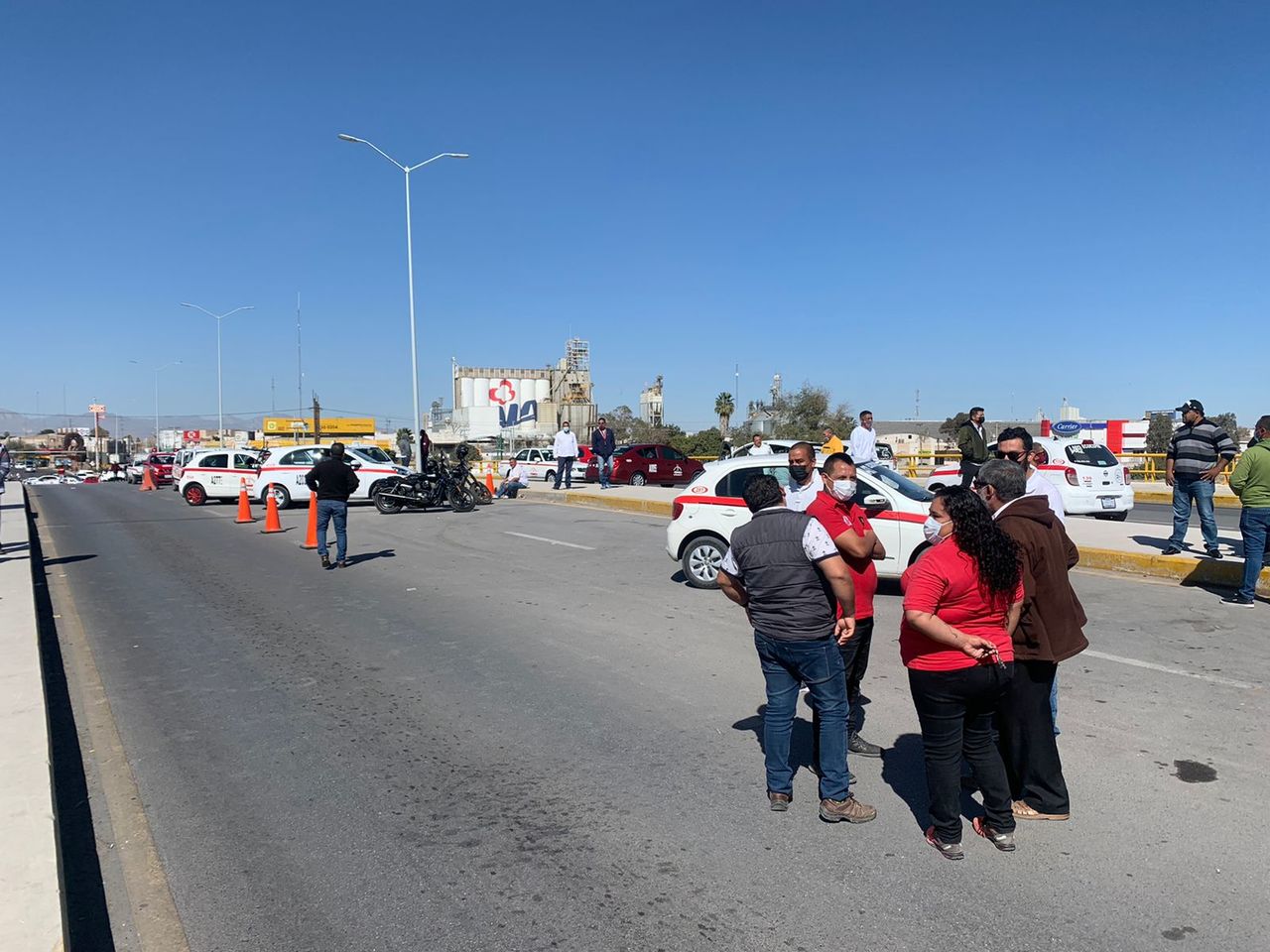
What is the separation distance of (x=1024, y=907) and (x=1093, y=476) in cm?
1611

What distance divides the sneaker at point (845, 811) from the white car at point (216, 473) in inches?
990

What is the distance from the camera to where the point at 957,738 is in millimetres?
4117

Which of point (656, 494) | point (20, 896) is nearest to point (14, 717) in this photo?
point (20, 896)

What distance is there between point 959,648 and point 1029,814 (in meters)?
1.23

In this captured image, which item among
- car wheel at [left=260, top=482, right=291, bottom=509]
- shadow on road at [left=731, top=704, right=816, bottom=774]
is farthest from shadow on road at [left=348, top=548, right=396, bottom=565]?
car wheel at [left=260, top=482, right=291, bottom=509]

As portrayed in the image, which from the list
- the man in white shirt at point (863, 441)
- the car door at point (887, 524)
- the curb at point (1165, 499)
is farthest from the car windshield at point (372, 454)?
the curb at point (1165, 499)

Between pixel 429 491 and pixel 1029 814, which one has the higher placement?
pixel 429 491

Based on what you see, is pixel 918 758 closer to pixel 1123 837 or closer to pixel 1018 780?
pixel 1018 780

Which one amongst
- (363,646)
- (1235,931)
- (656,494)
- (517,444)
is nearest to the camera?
(1235,931)

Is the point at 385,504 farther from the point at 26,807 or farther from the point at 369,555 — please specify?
the point at 26,807

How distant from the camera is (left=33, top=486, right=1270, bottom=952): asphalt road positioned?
3.66 m

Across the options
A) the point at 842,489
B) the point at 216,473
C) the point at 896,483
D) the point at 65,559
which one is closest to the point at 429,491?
the point at 65,559

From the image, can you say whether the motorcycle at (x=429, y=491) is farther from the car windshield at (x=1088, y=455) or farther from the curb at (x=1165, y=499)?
the curb at (x=1165, y=499)

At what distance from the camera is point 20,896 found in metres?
3.54
